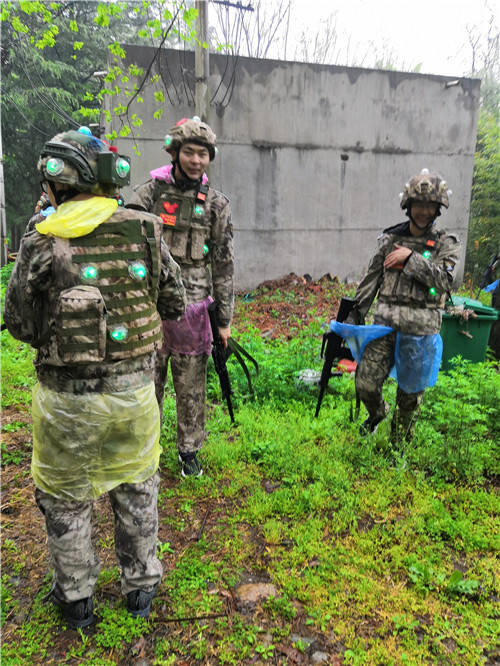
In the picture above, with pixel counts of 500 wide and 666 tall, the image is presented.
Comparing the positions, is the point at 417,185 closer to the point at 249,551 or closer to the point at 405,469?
the point at 405,469

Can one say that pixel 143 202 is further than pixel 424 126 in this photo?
No

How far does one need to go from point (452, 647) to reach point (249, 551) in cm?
118

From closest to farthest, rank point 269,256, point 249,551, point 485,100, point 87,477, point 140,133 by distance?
point 87,477 → point 249,551 → point 140,133 → point 269,256 → point 485,100

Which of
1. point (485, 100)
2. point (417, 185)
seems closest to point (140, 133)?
point (417, 185)

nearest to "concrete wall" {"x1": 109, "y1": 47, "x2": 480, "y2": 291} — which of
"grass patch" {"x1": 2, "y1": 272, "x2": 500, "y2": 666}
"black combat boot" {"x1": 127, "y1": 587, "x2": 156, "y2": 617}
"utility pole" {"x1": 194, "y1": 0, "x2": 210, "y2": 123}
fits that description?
"utility pole" {"x1": 194, "y1": 0, "x2": 210, "y2": 123}

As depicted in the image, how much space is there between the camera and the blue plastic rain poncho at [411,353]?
12.0 feet

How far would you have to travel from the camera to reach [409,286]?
3.61 metres

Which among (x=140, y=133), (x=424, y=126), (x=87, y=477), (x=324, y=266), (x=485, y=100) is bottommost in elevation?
(x=87, y=477)

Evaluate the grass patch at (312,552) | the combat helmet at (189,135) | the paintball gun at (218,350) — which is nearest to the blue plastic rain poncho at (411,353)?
the grass patch at (312,552)

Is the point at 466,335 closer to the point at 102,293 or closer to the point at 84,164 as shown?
the point at 102,293

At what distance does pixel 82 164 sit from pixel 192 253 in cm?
140

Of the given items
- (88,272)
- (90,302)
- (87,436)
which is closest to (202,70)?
(88,272)

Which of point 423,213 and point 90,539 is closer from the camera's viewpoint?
point 90,539

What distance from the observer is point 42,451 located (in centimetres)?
211
